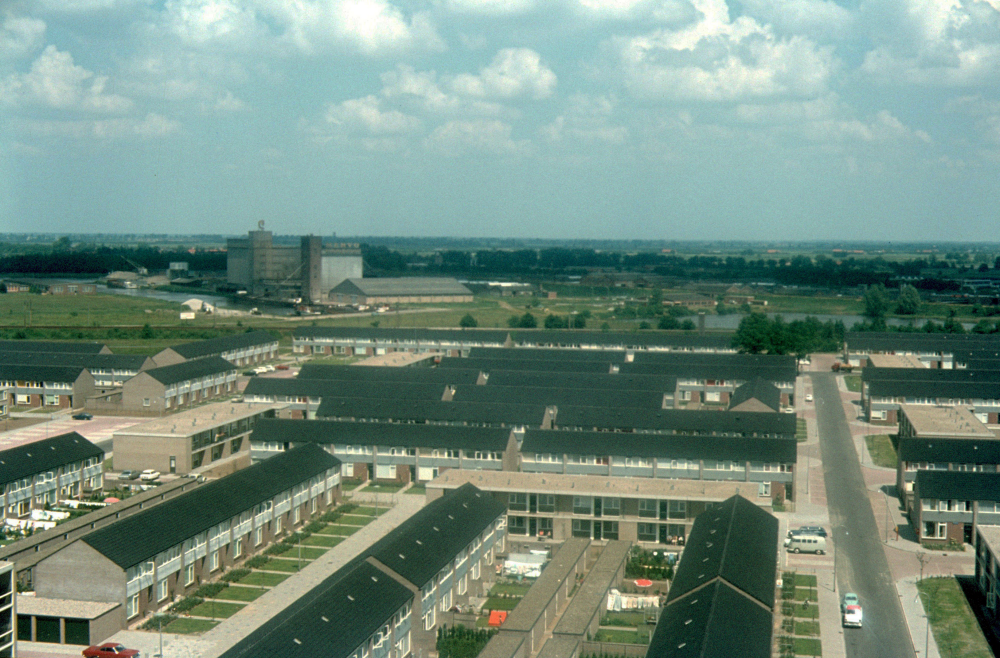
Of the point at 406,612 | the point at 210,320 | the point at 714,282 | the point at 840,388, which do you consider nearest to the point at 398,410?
the point at 406,612

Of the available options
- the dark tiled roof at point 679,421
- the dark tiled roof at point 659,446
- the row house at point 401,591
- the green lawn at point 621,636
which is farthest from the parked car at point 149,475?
the green lawn at point 621,636

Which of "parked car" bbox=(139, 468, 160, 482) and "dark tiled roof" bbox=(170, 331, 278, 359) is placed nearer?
"parked car" bbox=(139, 468, 160, 482)

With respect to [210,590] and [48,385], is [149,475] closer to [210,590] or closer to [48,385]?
[210,590]

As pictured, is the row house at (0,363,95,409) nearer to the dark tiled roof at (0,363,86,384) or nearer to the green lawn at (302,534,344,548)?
the dark tiled roof at (0,363,86,384)

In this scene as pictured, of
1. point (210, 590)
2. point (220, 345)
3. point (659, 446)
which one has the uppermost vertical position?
point (220, 345)

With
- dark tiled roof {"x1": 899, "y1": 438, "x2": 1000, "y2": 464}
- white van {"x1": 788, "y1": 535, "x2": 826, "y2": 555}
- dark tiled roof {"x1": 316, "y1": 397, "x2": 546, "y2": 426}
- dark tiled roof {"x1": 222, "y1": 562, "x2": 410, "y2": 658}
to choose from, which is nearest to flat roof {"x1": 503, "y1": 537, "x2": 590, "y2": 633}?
dark tiled roof {"x1": 222, "y1": 562, "x2": 410, "y2": 658}

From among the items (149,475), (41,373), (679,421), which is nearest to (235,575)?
(149,475)
